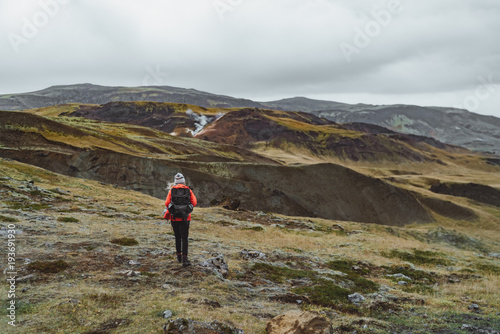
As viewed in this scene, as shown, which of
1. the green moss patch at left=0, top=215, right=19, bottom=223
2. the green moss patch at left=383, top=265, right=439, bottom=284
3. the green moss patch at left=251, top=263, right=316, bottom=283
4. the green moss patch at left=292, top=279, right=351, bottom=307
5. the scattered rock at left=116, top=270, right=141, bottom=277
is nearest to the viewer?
the scattered rock at left=116, top=270, right=141, bottom=277

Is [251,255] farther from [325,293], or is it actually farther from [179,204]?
[179,204]

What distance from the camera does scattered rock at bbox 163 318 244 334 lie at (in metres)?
6.91

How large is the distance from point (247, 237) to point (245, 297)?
13.3m

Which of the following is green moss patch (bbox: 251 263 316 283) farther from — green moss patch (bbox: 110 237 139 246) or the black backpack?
green moss patch (bbox: 110 237 139 246)

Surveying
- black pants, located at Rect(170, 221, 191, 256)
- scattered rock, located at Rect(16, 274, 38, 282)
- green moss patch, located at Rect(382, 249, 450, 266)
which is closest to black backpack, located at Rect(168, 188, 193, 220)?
black pants, located at Rect(170, 221, 191, 256)

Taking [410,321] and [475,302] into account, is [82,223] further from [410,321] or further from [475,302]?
[475,302]

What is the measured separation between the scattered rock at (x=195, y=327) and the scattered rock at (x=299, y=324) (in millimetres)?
821

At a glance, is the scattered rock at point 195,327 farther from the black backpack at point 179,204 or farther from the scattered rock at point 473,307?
the scattered rock at point 473,307

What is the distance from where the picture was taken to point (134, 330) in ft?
23.1

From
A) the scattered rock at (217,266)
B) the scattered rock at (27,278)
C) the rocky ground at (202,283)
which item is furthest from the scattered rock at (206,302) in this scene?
the scattered rock at (27,278)

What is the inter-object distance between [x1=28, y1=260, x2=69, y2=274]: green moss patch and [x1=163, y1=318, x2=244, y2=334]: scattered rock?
18.2 feet

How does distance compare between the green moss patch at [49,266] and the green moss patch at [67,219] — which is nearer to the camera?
the green moss patch at [49,266]

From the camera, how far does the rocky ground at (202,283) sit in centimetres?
767

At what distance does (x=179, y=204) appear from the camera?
11.5 metres
